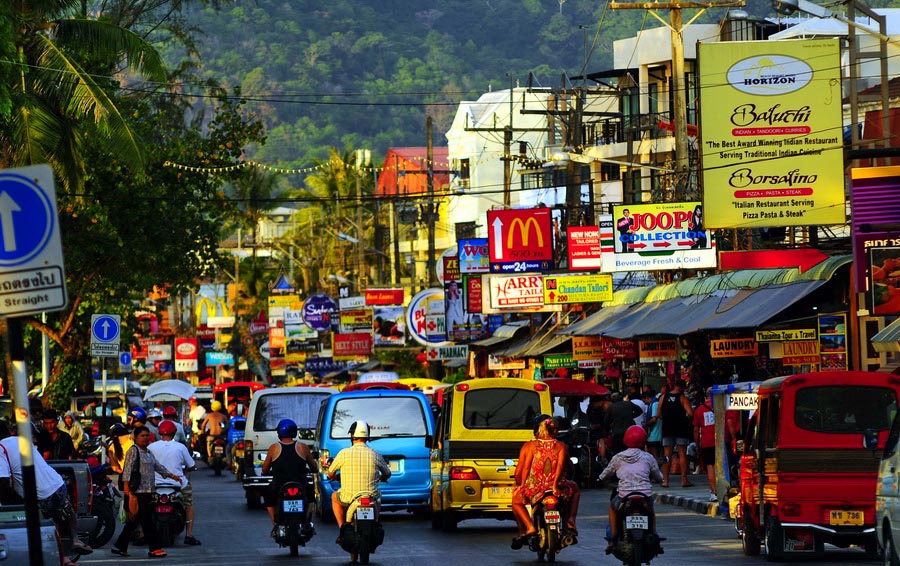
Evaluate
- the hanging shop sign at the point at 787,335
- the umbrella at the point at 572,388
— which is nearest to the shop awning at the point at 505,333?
the umbrella at the point at 572,388

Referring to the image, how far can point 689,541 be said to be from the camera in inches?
792

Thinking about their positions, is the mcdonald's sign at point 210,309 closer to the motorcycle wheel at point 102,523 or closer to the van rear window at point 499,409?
the van rear window at point 499,409

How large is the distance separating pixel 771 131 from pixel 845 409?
475 inches

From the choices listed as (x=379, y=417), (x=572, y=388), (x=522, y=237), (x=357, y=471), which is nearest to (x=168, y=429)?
(x=357, y=471)

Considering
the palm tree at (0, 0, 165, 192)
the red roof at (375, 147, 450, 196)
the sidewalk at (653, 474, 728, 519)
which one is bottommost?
the sidewalk at (653, 474, 728, 519)

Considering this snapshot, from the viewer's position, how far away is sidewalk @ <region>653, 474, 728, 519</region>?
24297 mm

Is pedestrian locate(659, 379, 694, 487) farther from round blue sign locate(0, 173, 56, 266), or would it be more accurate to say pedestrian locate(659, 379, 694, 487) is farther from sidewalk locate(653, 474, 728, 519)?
round blue sign locate(0, 173, 56, 266)

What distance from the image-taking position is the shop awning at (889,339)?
24594mm

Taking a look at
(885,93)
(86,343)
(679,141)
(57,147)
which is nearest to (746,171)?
(885,93)

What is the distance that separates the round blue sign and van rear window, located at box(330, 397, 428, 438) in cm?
1456

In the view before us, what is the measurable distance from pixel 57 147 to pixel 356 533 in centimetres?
1278

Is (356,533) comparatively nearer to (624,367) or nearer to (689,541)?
(689,541)

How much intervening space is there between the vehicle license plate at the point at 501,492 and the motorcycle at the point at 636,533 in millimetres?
5632

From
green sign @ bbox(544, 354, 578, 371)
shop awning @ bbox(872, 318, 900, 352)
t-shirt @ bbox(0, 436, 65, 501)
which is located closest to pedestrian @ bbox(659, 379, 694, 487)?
shop awning @ bbox(872, 318, 900, 352)
